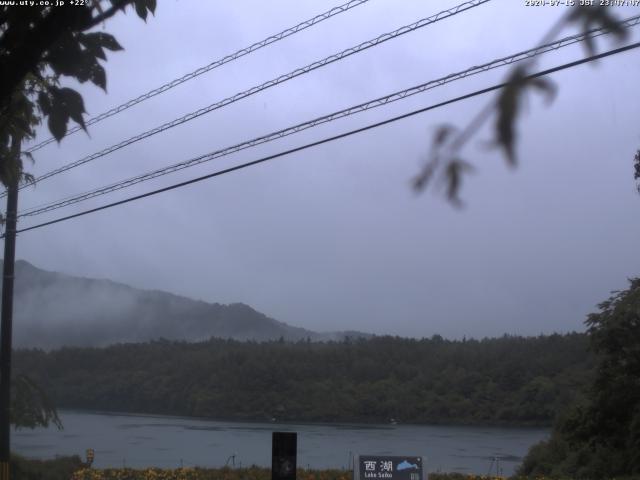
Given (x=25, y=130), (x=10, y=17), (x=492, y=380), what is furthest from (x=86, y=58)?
(x=492, y=380)

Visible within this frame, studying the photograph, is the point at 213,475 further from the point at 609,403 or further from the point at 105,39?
the point at 105,39

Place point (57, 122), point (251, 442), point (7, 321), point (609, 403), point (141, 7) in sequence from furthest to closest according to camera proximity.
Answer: point (251, 442) → point (609, 403) → point (7, 321) → point (141, 7) → point (57, 122)

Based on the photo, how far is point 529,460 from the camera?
61.7 ft

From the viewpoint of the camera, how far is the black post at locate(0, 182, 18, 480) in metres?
15.3

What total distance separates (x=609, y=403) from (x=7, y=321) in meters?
12.6

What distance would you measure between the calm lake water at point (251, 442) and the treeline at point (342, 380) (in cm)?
49

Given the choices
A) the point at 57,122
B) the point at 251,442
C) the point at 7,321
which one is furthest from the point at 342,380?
the point at 57,122

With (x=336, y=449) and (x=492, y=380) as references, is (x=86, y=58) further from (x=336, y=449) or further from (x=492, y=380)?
(x=492, y=380)

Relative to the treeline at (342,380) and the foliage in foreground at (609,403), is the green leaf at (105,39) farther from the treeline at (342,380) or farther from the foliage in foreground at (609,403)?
the treeline at (342,380)

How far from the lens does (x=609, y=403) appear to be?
17.5 metres

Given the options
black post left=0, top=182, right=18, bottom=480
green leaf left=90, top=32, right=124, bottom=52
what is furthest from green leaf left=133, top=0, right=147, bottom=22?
black post left=0, top=182, right=18, bottom=480

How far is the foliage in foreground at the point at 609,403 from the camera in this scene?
681 inches

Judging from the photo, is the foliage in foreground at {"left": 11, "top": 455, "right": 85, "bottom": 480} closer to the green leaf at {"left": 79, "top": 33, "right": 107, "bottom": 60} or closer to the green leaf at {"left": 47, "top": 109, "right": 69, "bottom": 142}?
the green leaf at {"left": 47, "top": 109, "right": 69, "bottom": 142}

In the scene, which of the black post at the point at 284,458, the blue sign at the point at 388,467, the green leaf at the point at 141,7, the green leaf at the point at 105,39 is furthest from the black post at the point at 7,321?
the green leaf at the point at 105,39
